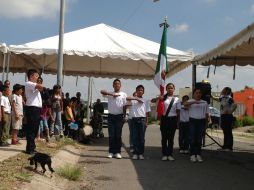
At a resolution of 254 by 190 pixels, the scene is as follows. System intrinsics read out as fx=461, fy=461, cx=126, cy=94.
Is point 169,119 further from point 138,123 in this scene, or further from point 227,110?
point 227,110

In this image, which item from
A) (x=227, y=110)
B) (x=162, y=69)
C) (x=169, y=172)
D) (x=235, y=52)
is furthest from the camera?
(x=227, y=110)

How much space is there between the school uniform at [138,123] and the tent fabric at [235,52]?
8.08 ft

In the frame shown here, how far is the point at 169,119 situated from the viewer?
11469 millimetres

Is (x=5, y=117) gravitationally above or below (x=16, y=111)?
below

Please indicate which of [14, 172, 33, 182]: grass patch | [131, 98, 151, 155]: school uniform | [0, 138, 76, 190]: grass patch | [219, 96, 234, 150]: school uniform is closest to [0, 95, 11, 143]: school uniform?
[0, 138, 76, 190]: grass patch

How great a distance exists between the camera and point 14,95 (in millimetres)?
11727

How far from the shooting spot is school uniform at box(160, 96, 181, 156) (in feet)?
37.4

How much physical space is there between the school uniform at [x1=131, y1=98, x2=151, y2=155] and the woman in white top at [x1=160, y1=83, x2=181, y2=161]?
1.73ft

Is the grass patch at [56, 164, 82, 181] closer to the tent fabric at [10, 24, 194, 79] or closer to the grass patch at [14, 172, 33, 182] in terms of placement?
the grass patch at [14, 172, 33, 182]

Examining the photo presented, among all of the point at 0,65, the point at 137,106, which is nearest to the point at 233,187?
the point at 137,106

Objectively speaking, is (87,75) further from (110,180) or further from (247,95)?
(247,95)

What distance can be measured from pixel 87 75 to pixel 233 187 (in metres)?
14.5

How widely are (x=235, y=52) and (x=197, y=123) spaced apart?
11.9 ft

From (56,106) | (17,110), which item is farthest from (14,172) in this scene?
(56,106)
